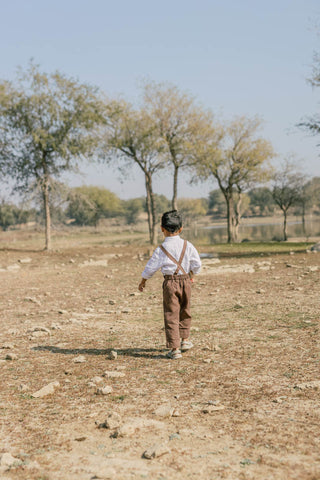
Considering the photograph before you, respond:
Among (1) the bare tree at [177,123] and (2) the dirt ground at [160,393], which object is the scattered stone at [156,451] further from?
(1) the bare tree at [177,123]

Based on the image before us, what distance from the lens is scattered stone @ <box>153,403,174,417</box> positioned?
3.41 meters

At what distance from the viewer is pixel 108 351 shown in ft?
18.2

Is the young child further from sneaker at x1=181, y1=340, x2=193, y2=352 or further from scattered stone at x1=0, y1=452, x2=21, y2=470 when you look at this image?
scattered stone at x1=0, y1=452, x2=21, y2=470

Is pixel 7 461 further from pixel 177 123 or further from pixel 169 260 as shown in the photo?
pixel 177 123

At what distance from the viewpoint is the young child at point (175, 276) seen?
16.6ft

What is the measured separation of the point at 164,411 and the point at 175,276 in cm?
197

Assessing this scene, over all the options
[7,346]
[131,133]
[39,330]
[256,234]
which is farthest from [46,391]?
[256,234]

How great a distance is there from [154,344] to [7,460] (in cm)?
314

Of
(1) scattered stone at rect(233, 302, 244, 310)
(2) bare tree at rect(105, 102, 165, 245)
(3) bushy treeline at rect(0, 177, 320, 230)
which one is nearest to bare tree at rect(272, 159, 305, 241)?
(3) bushy treeline at rect(0, 177, 320, 230)

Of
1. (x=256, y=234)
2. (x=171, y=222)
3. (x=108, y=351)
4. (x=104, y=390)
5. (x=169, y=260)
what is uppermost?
(x=171, y=222)

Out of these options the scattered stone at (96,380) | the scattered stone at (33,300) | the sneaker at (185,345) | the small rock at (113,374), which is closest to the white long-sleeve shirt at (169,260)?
the sneaker at (185,345)

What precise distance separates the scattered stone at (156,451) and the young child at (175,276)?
2.20m

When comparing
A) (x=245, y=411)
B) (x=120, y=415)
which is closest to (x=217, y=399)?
(x=245, y=411)

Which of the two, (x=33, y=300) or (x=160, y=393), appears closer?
(x=160, y=393)
